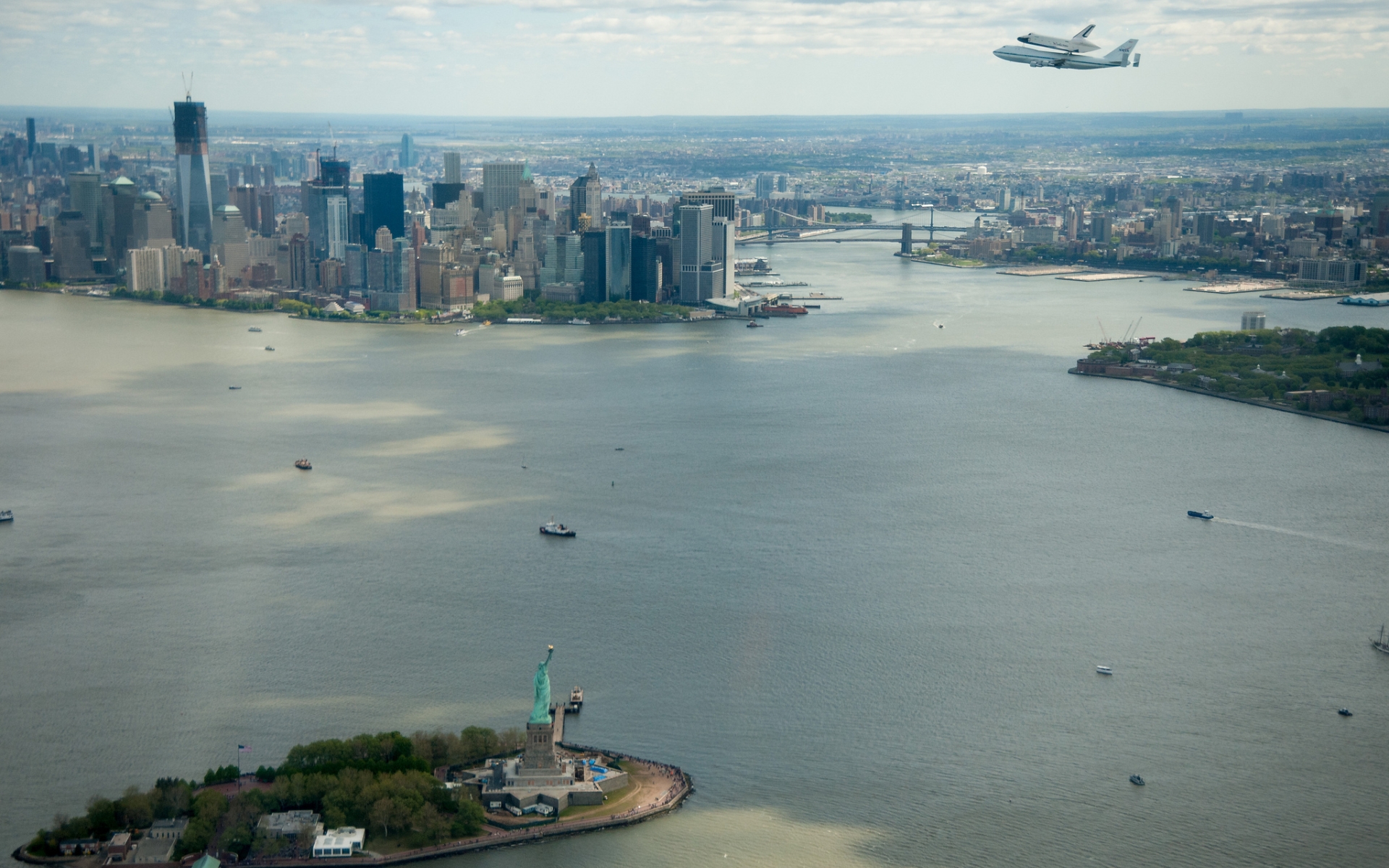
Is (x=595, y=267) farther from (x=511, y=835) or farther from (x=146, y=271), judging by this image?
(x=511, y=835)

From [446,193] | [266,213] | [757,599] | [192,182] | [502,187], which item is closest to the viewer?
[757,599]

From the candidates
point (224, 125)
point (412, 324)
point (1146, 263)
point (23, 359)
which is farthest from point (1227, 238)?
point (224, 125)

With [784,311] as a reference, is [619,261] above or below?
above

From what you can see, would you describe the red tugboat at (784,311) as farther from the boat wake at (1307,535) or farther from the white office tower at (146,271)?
the boat wake at (1307,535)

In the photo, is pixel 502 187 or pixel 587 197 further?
pixel 502 187

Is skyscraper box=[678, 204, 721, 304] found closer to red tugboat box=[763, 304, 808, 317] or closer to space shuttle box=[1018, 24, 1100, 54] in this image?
red tugboat box=[763, 304, 808, 317]

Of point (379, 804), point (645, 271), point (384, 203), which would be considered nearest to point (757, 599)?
point (379, 804)
